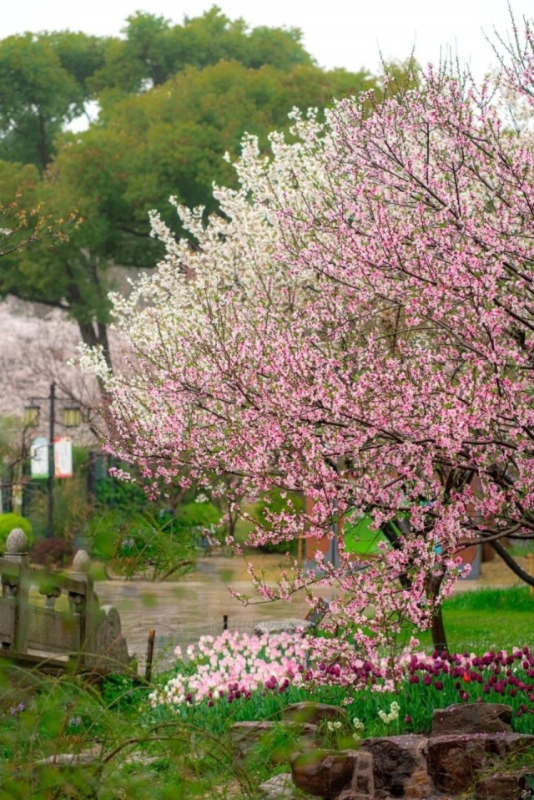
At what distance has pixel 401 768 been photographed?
8242 mm

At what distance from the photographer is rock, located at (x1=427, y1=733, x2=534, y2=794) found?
26.3 feet

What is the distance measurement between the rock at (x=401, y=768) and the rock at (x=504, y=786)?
610 millimetres

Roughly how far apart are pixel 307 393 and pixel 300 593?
48.2 ft

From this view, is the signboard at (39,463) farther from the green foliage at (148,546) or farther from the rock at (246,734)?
the rock at (246,734)

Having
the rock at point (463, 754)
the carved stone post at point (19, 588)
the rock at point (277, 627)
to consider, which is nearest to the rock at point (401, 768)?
the rock at point (463, 754)

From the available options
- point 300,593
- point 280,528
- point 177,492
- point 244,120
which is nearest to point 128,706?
point 280,528

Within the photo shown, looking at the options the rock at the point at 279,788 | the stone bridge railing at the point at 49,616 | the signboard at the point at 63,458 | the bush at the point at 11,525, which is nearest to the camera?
the rock at the point at 279,788

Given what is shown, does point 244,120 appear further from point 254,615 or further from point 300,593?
point 254,615

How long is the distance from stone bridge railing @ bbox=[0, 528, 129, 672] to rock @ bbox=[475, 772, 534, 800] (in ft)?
18.2

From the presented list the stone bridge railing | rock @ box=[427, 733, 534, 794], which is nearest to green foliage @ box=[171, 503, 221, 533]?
the stone bridge railing

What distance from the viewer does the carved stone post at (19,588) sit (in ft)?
42.0

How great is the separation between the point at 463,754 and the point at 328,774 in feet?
3.47

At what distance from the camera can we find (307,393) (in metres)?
8.59

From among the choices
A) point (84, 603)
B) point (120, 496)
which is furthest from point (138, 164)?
point (84, 603)
